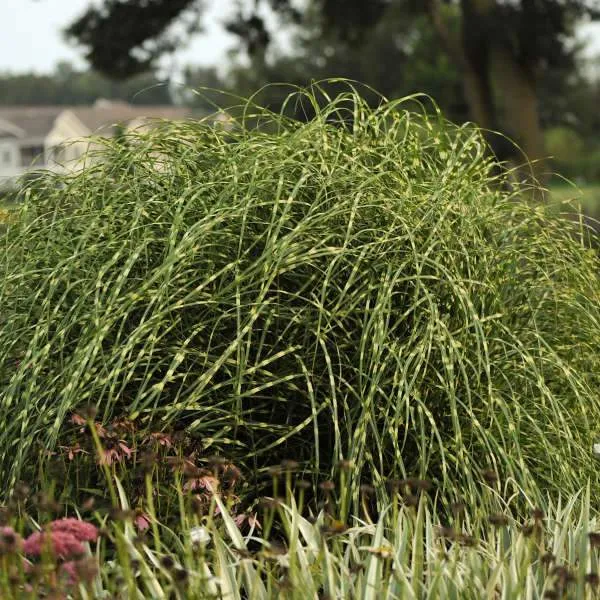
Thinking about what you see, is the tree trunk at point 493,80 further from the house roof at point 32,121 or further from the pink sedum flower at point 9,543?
the house roof at point 32,121

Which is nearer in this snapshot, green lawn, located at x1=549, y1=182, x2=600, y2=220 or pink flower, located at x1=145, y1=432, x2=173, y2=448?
pink flower, located at x1=145, y1=432, x2=173, y2=448

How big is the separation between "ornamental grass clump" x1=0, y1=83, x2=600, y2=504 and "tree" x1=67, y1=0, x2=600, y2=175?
9.23 metres

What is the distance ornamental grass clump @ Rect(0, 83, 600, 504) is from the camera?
2805 millimetres

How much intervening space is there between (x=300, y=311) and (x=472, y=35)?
10591 mm

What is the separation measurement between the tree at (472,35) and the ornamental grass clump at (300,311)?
9234 millimetres

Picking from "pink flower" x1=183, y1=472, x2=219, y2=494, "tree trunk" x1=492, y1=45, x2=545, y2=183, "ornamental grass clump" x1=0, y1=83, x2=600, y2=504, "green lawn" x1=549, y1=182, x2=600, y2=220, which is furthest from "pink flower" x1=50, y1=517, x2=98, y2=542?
Result: "tree trunk" x1=492, y1=45, x2=545, y2=183

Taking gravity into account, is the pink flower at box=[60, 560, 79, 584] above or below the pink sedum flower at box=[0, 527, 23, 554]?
below

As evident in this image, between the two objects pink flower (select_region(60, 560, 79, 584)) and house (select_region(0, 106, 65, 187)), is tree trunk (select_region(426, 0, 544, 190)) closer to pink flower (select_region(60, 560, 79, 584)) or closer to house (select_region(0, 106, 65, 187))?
pink flower (select_region(60, 560, 79, 584))

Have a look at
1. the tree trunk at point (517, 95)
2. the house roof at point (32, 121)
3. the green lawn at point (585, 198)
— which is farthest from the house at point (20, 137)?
the tree trunk at point (517, 95)

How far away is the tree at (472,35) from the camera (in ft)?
40.2

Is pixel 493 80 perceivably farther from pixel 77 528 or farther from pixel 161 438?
pixel 77 528

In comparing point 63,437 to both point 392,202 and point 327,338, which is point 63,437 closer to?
point 327,338

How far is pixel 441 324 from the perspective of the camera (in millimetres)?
2779

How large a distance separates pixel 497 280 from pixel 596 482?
26.8 inches
